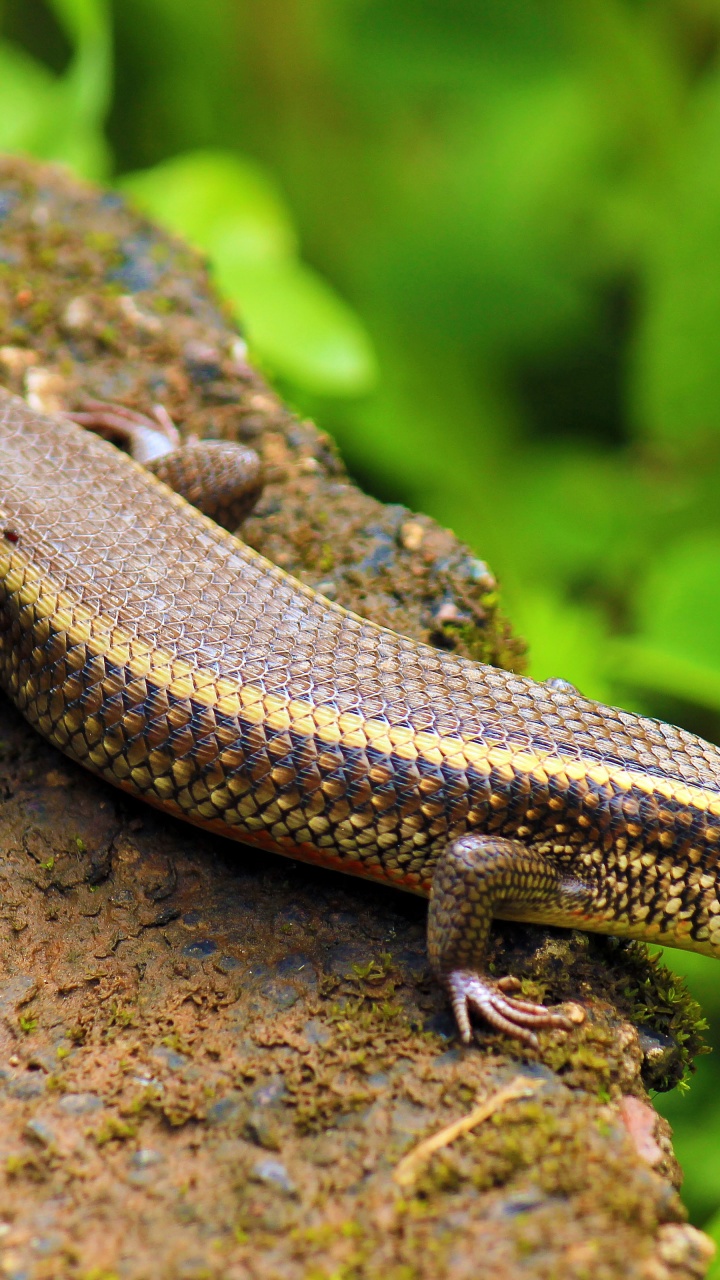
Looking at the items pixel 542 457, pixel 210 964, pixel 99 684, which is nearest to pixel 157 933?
pixel 210 964

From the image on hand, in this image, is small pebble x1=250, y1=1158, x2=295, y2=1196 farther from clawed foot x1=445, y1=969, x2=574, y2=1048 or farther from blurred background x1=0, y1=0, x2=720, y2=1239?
blurred background x1=0, y1=0, x2=720, y2=1239

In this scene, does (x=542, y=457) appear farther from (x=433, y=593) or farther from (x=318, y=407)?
(x=433, y=593)

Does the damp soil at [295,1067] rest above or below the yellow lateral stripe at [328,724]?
below

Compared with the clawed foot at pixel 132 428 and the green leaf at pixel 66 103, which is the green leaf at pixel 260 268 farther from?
the clawed foot at pixel 132 428

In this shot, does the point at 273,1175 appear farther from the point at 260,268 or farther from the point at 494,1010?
the point at 260,268

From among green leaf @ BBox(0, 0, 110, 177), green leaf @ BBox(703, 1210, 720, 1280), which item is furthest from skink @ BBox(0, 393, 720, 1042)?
green leaf @ BBox(0, 0, 110, 177)

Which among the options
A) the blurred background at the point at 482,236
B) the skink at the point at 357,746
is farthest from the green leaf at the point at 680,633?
the skink at the point at 357,746
